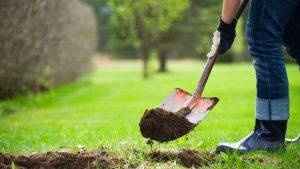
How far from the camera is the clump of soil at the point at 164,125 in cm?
337

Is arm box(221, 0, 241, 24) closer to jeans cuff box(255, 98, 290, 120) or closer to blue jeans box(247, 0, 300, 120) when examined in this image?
blue jeans box(247, 0, 300, 120)

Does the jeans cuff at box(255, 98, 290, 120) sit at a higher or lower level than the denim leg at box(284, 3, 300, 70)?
lower

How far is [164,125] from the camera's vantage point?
3.37m

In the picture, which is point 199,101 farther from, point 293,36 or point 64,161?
point 64,161

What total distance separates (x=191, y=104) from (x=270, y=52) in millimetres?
679

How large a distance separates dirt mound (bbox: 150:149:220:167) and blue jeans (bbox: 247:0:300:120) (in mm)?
489

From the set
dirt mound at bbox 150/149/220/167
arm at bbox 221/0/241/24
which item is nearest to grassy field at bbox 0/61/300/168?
dirt mound at bbox 150/149/220/167

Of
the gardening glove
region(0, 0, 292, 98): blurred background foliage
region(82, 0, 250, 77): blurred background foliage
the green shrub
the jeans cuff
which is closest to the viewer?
the jeans cuff

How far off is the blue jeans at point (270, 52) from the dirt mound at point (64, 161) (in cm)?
112

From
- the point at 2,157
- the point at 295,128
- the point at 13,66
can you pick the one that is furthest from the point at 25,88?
the point at 2,157

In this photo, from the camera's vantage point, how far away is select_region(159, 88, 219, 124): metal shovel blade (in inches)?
138

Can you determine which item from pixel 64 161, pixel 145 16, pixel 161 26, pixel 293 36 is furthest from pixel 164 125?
pixel 161 26

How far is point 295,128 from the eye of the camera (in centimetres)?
546

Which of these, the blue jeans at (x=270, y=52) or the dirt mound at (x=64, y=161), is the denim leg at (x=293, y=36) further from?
the dirt mound at (x=64, y=161)
